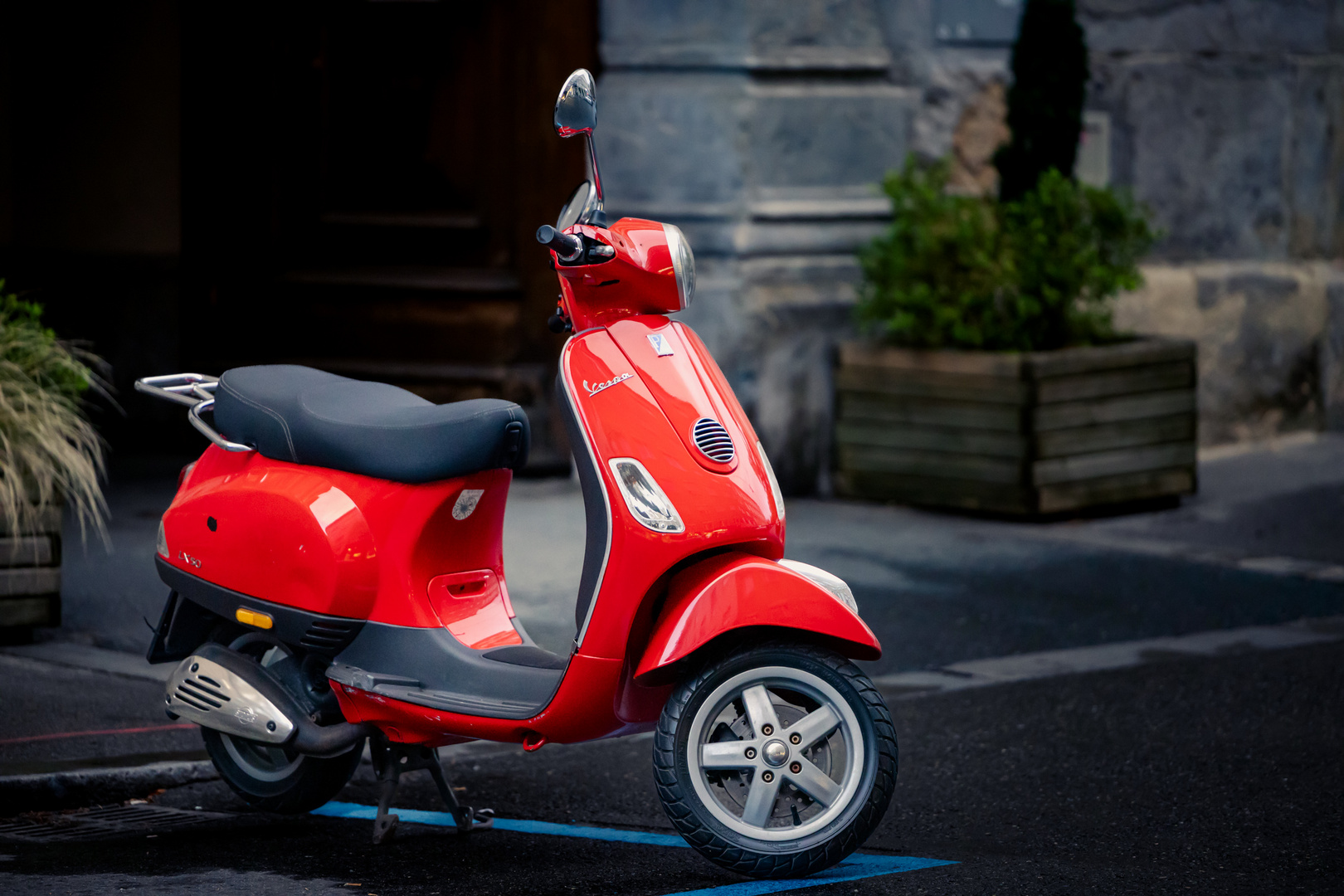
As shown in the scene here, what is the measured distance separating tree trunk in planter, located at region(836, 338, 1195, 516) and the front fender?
4.23m

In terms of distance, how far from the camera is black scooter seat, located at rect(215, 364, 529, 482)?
4094mm

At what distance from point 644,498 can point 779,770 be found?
62 cm

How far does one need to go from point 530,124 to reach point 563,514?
1.90 metres

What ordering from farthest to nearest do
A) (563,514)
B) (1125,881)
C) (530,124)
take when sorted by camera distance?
(530,124) < (563,514) < (1125,881)

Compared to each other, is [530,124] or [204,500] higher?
[530,124]

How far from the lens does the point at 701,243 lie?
845 centimetres

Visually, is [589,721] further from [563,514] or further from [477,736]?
[563,514]

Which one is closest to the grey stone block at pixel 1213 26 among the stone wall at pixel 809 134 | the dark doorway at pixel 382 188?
the stone wall at pixel 809 134

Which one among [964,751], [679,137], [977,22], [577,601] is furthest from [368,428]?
[977,22]

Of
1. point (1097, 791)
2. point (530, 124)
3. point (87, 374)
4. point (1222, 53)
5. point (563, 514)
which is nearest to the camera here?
point (1097, 791)

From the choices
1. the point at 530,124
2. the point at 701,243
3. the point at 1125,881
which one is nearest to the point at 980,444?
the point at 701,243

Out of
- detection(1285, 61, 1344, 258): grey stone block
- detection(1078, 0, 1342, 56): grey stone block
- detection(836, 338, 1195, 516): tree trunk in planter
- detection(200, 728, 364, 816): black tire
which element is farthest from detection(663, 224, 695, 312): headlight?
detection(1285, 61, 1344, 258): grey stone block

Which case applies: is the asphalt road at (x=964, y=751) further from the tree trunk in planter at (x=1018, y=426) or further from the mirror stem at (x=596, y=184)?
the mirror stem at (x=596, y=184)

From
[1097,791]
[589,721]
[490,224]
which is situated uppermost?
[490,224]
